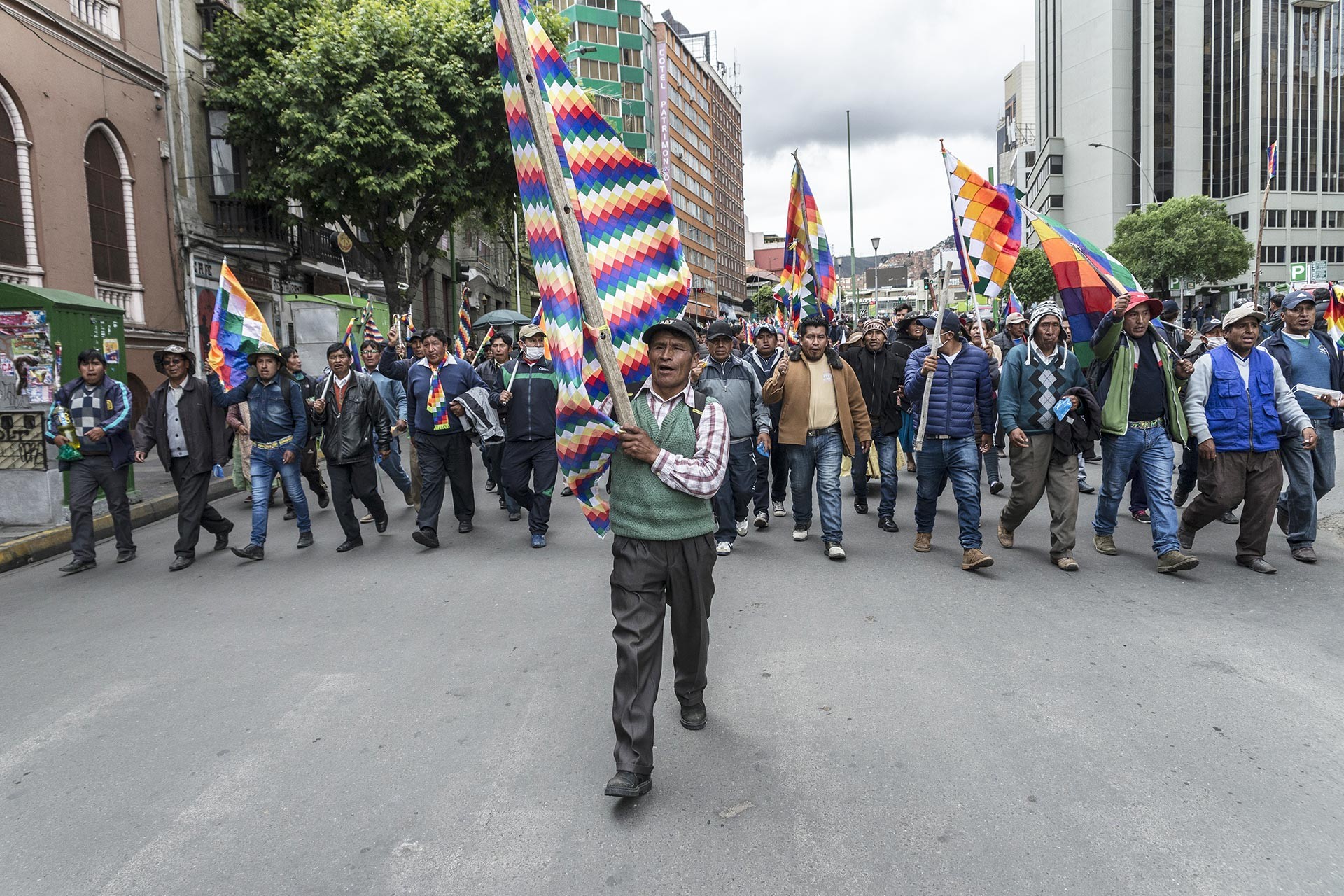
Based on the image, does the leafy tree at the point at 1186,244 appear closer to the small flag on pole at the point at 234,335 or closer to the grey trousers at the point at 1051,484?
the grey trousers at the point at 1051,484

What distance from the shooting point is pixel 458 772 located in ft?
11.3

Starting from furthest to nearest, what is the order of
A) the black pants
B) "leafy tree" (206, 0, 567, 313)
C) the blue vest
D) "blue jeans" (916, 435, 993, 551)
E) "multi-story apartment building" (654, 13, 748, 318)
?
"multi-story apartment building" (654, 13, 748, 318)
"leafy tree" (206, 0, 567, 313)
the black pants
"blue jeans" (916, 435, 993, 551)
the blue vest

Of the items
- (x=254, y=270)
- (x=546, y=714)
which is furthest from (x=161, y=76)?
(x=546, y=714)

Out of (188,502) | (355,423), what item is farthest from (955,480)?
(188,502)

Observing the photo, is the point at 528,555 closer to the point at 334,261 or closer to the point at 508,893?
the point at 508,893

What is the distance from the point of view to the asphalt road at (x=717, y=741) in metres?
2.81

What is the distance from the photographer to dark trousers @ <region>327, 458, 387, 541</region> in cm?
760

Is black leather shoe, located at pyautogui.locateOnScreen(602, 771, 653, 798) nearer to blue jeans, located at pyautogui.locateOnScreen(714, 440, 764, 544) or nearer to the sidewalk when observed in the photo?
blue jeans, located at pyautogui.locateOnScreen(714, 440, 764, 544)

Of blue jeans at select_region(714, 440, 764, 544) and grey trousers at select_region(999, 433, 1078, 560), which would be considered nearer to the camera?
grey trousers at select_region(999, 433, 1078, 560)

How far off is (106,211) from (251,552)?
12.3 m

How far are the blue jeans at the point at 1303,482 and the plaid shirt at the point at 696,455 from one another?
16.5 ft

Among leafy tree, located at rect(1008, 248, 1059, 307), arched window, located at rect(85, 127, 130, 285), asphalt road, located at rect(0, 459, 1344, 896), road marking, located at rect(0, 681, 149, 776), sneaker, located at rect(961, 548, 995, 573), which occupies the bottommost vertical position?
asphalt road, located at rect(0, 459, 1344, 896)

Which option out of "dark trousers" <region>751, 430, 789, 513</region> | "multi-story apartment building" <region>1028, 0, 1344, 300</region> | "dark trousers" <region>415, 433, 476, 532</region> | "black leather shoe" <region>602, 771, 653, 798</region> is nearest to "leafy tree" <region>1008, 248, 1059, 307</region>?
"multi-story apartment building" <region>1028, 0, 1344, 300</region>

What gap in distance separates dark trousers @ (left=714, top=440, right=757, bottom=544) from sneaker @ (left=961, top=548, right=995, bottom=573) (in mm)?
1818
